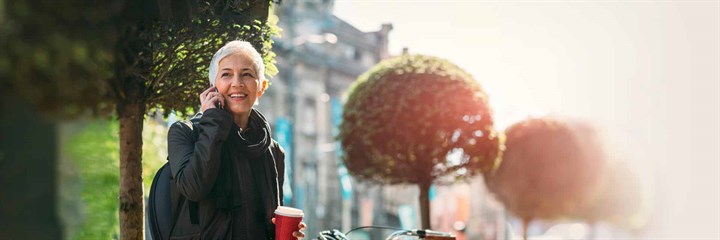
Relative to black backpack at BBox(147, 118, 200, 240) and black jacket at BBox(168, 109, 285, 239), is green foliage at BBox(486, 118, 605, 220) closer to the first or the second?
black jacket at BBox(168, 109, 285, 239)

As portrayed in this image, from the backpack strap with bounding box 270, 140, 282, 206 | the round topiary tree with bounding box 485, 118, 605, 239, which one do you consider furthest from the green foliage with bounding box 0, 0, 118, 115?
the round topiary tree with bounding box 485, 118, 605, 239

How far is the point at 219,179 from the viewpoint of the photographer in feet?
17.9

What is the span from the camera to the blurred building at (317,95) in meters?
53.7

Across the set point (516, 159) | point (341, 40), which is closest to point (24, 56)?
point (516, 159)

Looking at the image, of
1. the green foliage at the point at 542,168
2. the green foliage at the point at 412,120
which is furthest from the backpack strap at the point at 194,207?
the green foliage at the point at 542,168

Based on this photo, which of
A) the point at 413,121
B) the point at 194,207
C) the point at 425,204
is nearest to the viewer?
the point at 194,207

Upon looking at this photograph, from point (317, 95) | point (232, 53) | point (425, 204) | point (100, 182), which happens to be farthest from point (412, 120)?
point (317, 95)

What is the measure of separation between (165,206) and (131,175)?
2246mm

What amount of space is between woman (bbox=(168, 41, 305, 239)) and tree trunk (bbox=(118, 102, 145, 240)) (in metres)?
2.00

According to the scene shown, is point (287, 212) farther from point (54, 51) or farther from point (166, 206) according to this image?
point (54, 51)

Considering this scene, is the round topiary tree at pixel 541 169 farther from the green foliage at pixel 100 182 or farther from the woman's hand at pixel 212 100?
the woman's hand at pixel 212 100

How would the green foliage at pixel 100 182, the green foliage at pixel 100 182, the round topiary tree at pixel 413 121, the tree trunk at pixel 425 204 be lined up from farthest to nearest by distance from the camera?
1. the round topiary tree at pixel 413 121
2. the tree trunk at pixel 425 204
3. the green foliage at pixel 100 182
4. the green foliage at pixel 100 182

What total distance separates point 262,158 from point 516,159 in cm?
2821

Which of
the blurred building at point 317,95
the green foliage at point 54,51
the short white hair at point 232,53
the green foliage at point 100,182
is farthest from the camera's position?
the blurred building at point 317,95
